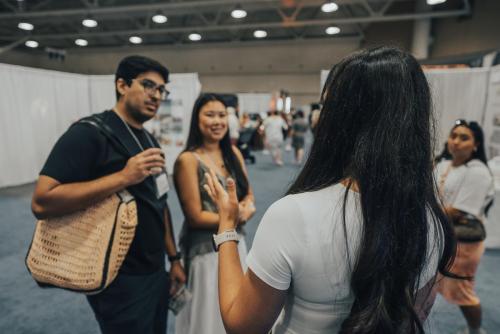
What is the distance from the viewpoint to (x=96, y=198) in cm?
119

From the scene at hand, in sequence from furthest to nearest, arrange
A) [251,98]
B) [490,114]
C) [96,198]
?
[251,98]
[490,114]
[96,198]

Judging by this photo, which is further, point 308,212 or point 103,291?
point 103,291

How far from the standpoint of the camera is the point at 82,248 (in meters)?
1.15

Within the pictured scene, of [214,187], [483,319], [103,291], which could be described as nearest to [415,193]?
[214,187]

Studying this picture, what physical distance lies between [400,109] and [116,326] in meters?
1.33

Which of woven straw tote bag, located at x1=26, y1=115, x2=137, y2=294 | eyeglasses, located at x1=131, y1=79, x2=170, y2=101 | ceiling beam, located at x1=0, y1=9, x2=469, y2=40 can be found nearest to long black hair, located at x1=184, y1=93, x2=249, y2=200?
eyeglasses, located at x1=131, y1=79, x2=170, y2=101

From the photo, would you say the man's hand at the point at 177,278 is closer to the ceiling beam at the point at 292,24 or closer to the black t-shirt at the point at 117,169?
the black t-shirt at the point at 117,169

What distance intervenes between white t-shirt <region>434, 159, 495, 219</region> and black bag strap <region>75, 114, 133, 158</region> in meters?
2.14

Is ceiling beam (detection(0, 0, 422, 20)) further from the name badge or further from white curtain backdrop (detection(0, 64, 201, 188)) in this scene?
A: the name badge

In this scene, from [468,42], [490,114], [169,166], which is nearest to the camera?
[490,114]

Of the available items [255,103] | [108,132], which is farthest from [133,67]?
[255,103]

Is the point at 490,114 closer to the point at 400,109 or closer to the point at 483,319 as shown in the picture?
the point at 483,319

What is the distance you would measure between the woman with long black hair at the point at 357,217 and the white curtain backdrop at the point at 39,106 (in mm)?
6610

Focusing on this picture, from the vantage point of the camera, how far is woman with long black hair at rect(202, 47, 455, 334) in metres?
0.65
